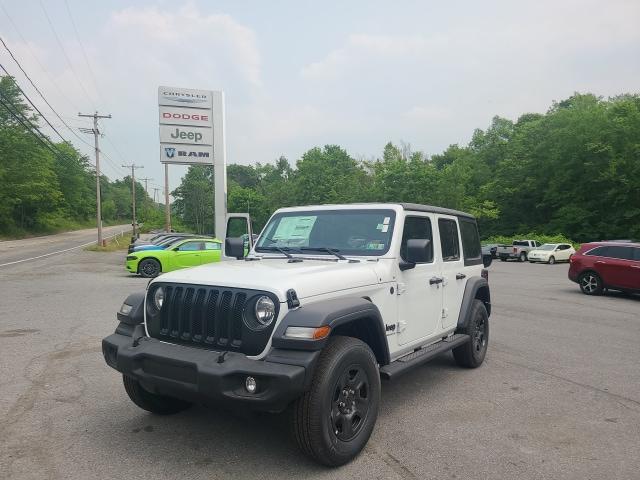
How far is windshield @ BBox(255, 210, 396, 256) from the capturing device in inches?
176

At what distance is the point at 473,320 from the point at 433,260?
4.01 feet

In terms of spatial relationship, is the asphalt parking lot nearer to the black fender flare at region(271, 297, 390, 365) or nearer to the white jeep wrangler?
the white jeep wrangler

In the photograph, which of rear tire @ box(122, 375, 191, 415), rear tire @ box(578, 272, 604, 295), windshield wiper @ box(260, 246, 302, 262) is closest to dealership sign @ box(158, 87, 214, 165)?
rear tire @ box(578, 272, 604, 295)

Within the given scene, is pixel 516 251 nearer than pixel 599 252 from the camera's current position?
No

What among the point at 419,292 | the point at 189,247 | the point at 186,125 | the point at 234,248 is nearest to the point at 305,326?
the point at 419,292

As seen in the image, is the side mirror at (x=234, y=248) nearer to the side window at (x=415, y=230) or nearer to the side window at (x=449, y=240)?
the side window at (x=415, y=230)

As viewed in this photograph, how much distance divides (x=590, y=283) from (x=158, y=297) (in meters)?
13.5

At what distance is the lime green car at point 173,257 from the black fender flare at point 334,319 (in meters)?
13.6

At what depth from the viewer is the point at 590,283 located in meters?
14.0

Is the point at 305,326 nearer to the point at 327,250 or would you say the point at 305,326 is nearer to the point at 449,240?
the point at 327,250

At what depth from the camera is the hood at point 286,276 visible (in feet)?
11.1

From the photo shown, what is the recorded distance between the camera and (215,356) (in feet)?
10.7

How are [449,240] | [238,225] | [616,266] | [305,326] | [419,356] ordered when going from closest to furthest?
[305,326] < [419,356] < [449,240] < [238,225] < [616,266]

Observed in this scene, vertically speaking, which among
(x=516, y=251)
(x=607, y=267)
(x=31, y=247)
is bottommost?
(x=31, y=247)
